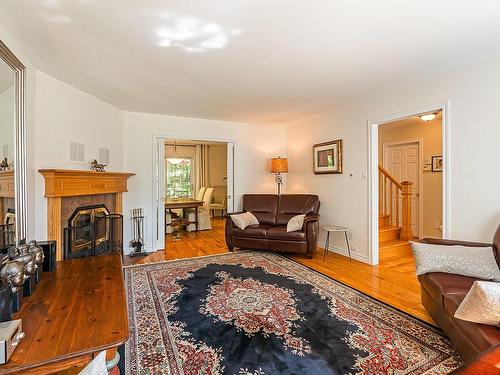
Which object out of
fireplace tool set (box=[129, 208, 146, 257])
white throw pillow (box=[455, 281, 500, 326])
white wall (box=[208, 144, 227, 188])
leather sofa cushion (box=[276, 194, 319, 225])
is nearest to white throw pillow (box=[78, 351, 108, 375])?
white throw pillow (box=[455, 281, 500, 326])

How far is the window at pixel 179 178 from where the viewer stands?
8.16m

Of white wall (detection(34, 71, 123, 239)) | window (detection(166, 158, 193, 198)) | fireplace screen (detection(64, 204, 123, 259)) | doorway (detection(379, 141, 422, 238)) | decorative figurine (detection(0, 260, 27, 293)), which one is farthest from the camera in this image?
window (detection(166, 158, 193, 198))

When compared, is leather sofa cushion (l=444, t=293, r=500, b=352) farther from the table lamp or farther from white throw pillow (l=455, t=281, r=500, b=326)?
the table lamp

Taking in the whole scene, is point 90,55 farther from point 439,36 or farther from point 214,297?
point 439,36

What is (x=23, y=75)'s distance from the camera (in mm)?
2262

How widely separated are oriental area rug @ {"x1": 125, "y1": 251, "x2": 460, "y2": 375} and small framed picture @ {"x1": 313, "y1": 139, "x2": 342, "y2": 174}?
1917mm

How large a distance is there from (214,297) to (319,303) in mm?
993

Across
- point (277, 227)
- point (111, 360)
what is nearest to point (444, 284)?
point (111, 360)

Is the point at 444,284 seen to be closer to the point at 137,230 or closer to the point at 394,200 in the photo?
the point at 394,200

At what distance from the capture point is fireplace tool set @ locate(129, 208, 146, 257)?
4.26 meters

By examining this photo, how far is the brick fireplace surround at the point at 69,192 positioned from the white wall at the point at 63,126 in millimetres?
73

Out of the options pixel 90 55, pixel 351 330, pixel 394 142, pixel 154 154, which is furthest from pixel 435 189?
pixel 90 55

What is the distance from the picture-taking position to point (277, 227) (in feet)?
14.1

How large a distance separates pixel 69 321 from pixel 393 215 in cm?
547
